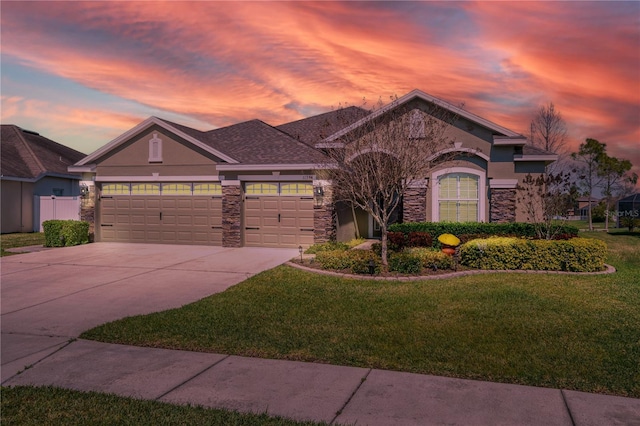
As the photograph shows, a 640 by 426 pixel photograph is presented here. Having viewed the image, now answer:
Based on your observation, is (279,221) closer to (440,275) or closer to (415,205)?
(415,205)

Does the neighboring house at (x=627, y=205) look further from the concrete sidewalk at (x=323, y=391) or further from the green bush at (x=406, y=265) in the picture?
the concrete sidewalk at (x=323, y=391)

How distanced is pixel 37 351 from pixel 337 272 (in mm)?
7838

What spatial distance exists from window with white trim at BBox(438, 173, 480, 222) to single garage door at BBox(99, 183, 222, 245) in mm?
9563

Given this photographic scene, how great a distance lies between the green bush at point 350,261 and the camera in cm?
1313

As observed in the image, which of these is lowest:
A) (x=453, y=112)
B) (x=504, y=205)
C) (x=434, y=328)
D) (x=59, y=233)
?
(x=434, y=328)

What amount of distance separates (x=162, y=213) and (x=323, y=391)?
697 inches

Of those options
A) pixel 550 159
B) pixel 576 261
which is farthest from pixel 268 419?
pixel 550 159

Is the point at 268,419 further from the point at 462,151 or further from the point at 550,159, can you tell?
the point at 550,159

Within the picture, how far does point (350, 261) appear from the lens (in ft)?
44.9

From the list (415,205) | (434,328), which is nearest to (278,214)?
(415,205)

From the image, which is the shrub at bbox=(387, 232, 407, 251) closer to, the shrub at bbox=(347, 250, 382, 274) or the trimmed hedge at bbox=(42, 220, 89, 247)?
the shrub at bbox=(347, 250, 382, 274)

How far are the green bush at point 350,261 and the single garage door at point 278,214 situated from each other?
516cm

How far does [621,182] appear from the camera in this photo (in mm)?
39531

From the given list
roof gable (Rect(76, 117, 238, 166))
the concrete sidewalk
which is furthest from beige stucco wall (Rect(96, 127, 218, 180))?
the concrete sidewalk
